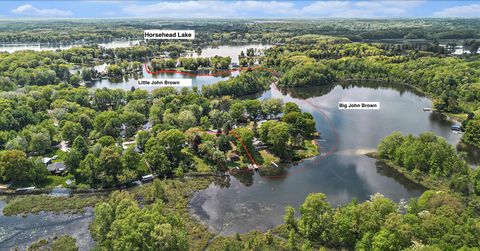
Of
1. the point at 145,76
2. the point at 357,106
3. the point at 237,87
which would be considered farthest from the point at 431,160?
the point at 145,76

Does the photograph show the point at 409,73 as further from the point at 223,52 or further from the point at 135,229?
the point at 135,229

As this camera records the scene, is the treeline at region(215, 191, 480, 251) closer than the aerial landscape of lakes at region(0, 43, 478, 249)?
Yes

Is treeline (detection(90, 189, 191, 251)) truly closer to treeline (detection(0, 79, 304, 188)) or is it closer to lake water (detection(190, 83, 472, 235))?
lake water (detection(190, 83, 472, 235))

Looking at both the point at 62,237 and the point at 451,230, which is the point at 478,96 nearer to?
the point at 451,230

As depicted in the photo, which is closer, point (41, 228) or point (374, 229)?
point (374, 229)

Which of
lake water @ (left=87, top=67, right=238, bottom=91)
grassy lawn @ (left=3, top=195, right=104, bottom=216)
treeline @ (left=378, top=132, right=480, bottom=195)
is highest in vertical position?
lake water @ (left=87, top=67, right=238, bottom=91)

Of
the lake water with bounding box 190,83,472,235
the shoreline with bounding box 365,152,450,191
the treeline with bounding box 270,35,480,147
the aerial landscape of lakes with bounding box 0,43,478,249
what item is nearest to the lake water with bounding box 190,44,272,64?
the treeline with bounding box 270,35,480,147
